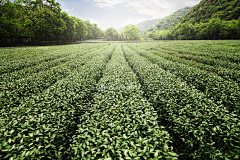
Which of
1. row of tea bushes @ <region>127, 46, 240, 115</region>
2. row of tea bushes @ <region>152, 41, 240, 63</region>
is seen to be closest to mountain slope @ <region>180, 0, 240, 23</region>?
row of tea bushes @ <region>152, 41, 240, 63</region>

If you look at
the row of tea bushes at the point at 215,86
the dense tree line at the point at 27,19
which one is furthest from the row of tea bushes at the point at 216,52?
the dense tree line at the point at 27,19

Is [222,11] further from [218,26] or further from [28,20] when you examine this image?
[28,20]

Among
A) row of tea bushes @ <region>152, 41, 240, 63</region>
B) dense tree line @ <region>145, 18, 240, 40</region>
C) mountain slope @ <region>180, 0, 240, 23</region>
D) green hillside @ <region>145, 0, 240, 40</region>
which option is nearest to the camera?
row of tea bushes @ <region>152, 41, 240, 63</region>

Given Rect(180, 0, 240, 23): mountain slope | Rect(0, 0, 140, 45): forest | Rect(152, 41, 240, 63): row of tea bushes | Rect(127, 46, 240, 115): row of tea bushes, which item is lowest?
Rect(127, 46, 240, 115): row of tea bushes

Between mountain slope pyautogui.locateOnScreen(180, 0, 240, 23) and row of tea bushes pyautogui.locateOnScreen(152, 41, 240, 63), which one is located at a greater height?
mountain slope pyautogui.locateOnScreen(180, 0, 240, 23)

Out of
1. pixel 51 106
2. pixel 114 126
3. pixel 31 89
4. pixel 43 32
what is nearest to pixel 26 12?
pixel 43 32

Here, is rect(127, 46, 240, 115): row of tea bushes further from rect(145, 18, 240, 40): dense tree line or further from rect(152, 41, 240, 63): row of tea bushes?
rect(145, 18, 240, 40): dense tree line

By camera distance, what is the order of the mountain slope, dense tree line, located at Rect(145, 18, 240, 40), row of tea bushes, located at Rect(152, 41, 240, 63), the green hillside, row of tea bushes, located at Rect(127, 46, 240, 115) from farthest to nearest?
1. the mountain slope
2. the green hillside
3. dense tree line, located at Rect(145, 18, 240, 40)
4. row of tea bushes, located at Rect(152, 41, 240, 63)
5. row of tea bushes, located at Rect(127, 46, 240, 115)

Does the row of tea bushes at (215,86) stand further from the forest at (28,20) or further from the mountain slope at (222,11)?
the mountain slope at (222,11)

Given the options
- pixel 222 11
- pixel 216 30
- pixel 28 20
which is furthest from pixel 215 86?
pixel 222 11

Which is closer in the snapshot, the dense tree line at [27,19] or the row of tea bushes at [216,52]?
the row of tea bushes at [216,52]

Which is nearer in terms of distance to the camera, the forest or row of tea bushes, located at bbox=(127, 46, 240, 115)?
row of tea bushes, located at bbox=(127, 46, 240, 115)

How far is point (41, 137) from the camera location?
2590 mm

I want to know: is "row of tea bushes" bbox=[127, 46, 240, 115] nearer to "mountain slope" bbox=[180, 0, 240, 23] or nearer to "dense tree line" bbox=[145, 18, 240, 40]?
"dense tree line" bbox=[145, 18, 240, 40]
